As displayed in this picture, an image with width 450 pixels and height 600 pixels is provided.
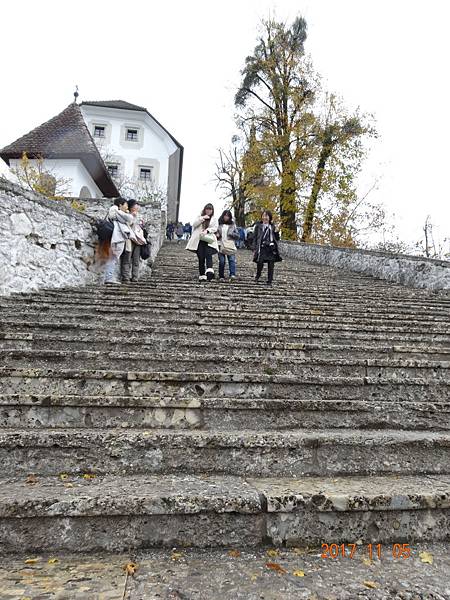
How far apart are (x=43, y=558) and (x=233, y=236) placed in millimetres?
6651

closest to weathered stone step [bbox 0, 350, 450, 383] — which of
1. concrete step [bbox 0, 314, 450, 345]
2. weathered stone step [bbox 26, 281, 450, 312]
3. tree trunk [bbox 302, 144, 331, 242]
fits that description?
concrete step [bbox 0, 314, 450, 345]

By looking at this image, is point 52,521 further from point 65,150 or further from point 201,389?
point 65,150

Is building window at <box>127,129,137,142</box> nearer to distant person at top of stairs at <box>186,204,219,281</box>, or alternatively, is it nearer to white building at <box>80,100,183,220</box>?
white building at <box>80,100,183,220</box>

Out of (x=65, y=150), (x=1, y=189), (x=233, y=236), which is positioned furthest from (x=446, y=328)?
(x=65, y=150)

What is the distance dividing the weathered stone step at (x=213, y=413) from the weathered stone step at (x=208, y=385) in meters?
0.24

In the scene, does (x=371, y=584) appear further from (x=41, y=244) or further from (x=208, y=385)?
(x=41, y=244)

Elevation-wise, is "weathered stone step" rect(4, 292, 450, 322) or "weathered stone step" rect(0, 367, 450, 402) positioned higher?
"weathered stone step" rect(4, 292, 450, 322)

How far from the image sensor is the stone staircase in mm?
1908

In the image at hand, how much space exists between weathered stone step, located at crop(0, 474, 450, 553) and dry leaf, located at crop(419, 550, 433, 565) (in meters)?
0.11

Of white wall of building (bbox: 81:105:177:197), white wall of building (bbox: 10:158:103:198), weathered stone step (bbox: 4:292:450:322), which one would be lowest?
weathered stone step (bbox: 4:292:450:322)

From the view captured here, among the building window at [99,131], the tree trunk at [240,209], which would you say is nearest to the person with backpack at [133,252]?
the tree trunk at [240,209]

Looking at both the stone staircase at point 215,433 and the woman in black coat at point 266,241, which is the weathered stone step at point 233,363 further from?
the woman in black coat at point 266,241

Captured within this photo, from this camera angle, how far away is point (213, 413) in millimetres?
2730

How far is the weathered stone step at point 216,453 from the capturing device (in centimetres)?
226
